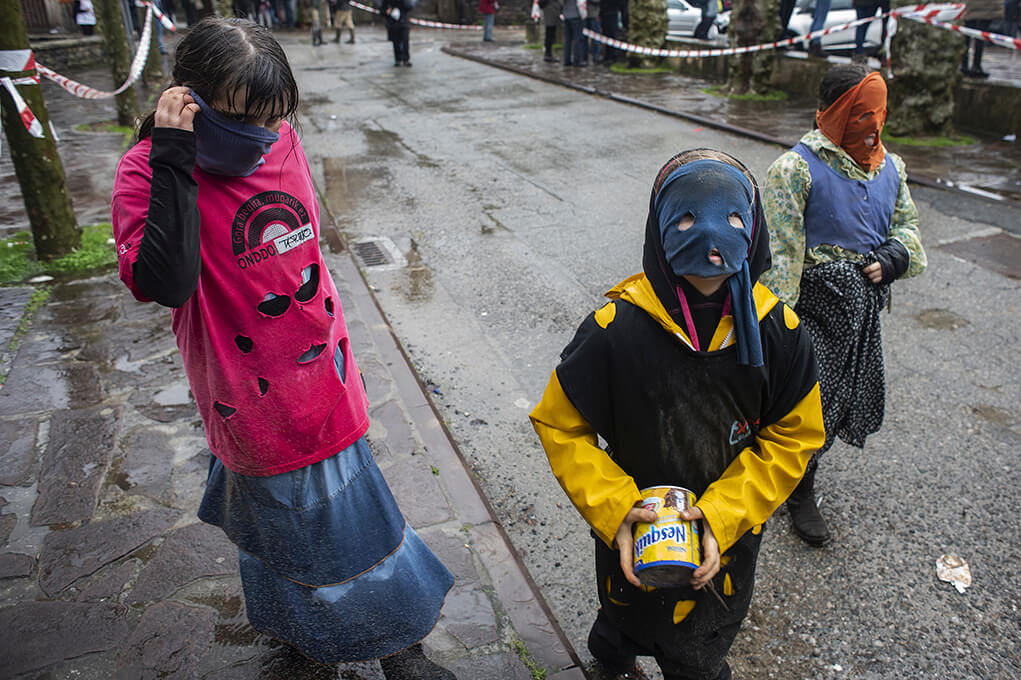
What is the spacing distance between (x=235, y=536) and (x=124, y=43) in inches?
417

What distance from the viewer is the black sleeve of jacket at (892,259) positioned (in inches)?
118

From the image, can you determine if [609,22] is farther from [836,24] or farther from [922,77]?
[922,77]

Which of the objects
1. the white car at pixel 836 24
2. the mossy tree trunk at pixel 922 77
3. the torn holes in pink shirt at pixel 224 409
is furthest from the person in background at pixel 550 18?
the torn holes in pink shirt at pixel 224 409

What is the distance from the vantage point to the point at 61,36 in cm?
2056

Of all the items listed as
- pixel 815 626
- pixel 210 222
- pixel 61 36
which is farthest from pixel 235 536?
pixel 61 36

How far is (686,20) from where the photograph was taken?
65.8 feet

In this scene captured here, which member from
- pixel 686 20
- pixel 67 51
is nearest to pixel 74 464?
pixel 67 51

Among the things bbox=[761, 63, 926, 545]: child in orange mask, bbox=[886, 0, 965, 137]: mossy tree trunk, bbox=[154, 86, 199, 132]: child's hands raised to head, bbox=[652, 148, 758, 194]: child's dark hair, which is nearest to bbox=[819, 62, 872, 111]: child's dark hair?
bbox=[761, 63, 926, 545]: child in orange mask

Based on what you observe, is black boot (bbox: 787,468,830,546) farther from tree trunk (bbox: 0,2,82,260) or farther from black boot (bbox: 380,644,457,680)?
tree trunk (bbox: 0,2,82,260)

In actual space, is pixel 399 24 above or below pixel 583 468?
above

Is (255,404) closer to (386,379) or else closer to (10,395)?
(386,379)

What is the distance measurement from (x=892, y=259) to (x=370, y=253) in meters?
4.54

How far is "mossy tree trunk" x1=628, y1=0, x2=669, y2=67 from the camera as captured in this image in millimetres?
16688

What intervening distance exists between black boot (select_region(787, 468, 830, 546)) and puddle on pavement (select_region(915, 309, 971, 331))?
2.48 metres
